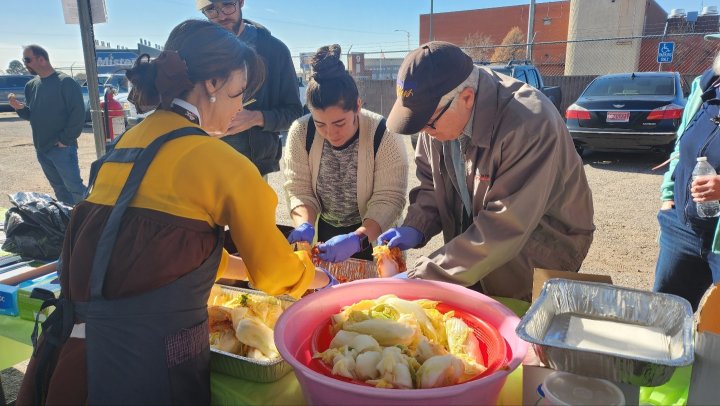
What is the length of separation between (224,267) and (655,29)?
3220cm

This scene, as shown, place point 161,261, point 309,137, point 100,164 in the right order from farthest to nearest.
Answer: point 309,137 < point 100,164 < point 161,261

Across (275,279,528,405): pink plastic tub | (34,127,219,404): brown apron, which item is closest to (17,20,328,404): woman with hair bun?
(34,127,219,404): brown apron

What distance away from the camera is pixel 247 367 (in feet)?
4.78

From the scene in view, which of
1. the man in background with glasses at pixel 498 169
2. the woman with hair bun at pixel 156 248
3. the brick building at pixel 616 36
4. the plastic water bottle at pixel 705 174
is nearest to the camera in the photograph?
the woman with hair bun at pixel 156 248

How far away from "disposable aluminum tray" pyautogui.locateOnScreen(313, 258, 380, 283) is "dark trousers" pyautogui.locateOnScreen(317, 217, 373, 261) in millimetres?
515

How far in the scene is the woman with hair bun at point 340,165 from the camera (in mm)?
2516

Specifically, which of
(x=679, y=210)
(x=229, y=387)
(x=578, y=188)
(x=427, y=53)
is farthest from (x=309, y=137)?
(x=679, y=210)

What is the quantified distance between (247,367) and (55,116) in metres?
5.50

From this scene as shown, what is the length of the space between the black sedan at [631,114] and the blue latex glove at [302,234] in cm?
743

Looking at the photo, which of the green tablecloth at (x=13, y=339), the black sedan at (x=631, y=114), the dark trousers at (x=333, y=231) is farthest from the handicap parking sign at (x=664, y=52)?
the green tablecloth at (x=13, y=339)

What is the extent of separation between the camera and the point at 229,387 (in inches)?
57.5

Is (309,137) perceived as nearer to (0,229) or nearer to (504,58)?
(0,229)

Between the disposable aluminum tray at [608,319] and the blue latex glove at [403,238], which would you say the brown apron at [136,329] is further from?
the blue latex glove at [403,238]

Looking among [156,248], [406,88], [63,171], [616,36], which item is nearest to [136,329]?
[156,248]
